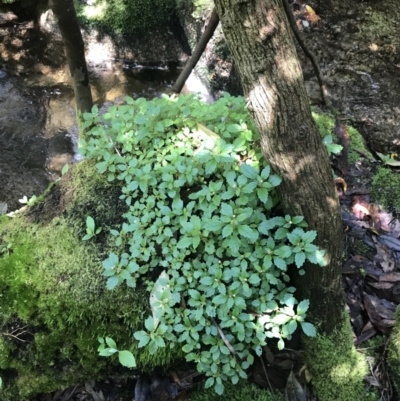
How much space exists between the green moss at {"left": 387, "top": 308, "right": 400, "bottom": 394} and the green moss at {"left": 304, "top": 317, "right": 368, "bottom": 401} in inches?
6.1

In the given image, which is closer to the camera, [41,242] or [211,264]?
[211,264]

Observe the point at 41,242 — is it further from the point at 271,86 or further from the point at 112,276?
the point at 271,86

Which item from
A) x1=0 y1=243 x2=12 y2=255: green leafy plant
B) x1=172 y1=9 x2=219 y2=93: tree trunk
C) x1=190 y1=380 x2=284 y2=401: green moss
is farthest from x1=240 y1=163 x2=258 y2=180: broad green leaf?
x1=172 y1=9 x2=219 y2=93: tree trunk

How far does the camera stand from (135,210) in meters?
2.45

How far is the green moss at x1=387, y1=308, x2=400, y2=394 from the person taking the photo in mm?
2354

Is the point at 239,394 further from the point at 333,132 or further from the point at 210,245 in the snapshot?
the point at 333,132

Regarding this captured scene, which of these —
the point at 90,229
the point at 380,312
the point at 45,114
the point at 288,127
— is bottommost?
the point at 45,114

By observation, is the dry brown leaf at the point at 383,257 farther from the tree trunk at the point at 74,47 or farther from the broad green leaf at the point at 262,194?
the tree trunk at the point at 74,47

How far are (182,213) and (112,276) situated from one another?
517 millimetres

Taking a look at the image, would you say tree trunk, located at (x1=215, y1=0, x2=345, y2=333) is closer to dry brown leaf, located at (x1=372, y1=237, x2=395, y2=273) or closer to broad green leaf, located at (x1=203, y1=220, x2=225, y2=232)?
broad green leaf, located at (x1=203, y1=220, x2=225, y2=232)

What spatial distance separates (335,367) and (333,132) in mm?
2155

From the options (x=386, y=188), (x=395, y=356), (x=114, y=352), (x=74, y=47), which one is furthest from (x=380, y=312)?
(x=74, y=47)

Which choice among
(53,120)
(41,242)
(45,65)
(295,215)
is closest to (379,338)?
(295,215)

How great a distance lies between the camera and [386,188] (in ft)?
11.4
